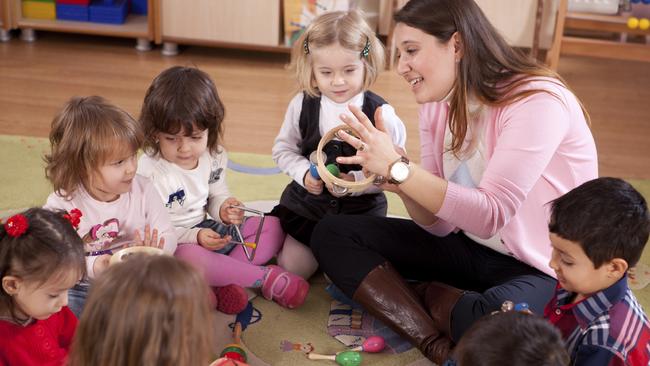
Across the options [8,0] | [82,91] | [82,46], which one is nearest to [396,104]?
[82,91]

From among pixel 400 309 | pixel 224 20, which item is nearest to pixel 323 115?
pixel 400 309

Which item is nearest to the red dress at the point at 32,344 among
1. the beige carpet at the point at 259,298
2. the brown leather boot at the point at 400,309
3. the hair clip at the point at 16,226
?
the hair clip at the point at 16,226

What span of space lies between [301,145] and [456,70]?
55 cm

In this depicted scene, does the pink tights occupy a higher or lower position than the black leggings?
lower

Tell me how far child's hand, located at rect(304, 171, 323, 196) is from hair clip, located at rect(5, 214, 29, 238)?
758mm

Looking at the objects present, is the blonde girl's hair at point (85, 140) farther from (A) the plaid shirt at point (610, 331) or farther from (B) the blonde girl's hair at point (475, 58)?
(A) the plaid shirt at point (610, 331)

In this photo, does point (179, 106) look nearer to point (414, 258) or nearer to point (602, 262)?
point (414, 258)

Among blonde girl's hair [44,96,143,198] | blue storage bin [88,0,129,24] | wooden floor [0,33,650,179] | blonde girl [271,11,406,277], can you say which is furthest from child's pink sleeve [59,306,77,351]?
blue storage bin [88,0,129,24]

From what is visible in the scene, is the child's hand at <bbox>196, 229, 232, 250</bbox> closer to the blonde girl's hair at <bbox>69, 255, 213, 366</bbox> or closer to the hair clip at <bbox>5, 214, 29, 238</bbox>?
the hair clip at <bbox>5, 214, 29, 238</bbox>

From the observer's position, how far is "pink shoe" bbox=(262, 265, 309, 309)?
1.91 meters

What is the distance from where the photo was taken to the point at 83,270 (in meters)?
1.43

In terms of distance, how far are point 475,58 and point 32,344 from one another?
925 mm

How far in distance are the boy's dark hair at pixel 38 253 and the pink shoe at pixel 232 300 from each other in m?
0.50

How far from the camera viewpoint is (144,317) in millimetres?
1044
